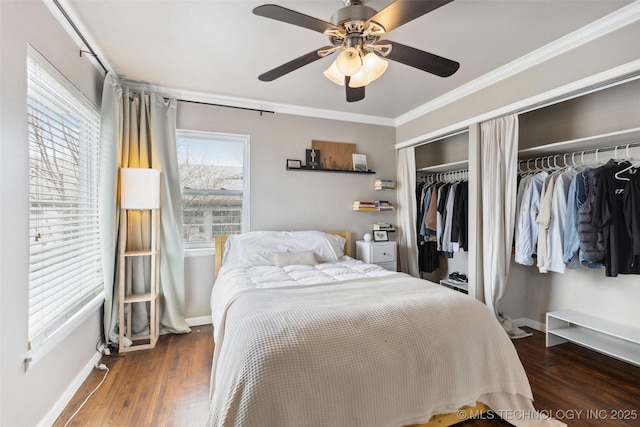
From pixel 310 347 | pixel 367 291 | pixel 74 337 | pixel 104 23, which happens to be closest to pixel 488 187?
pixel 367 291

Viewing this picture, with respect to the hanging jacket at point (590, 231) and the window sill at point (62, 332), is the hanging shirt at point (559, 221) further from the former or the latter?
the window sill at point (62, 332)

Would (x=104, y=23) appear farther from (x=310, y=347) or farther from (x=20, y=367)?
(x=310, y=347)

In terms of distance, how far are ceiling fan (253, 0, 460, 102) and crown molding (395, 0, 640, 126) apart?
1067 mm

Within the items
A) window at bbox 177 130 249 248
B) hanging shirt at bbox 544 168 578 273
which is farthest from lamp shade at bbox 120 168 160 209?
hanging shirt at bbox 544 168 578 273

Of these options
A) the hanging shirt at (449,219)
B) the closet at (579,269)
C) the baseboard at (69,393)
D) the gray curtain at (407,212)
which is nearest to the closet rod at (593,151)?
the closet at (579,269)

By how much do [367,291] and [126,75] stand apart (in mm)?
2909

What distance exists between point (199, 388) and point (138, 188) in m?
1.74

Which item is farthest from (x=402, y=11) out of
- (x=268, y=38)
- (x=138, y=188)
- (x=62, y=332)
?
(x=62, y=332)

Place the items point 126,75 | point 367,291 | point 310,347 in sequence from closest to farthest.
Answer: point 310,347
point 367,291
point 126,75

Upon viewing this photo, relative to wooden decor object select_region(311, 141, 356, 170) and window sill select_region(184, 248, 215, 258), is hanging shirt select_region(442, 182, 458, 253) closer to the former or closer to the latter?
wooden decor object select_region(311, 141, 356, 170)

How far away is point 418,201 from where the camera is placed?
409cm

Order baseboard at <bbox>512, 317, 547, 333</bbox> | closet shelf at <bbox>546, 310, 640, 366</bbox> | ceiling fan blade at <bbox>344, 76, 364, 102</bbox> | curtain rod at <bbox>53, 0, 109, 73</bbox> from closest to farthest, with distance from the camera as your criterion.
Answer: curtain rod at <bbox>53, 0, 109, 73</bbox> < ceiling fan blade at <bbox>344, 76, 364, 102</bbox> < closet shelf at <bbox>546, 310, 640, 366</bbox> < baseboard at <bbox>512, 317, 547, 333</bbox>

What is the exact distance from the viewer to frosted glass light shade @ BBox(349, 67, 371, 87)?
1.86 meters

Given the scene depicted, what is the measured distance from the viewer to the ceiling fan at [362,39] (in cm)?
144
